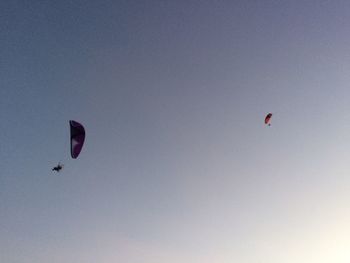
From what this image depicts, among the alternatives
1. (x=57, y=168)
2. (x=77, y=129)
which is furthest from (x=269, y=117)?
(x=57, y=168)

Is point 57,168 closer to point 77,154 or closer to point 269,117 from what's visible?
point 77,154

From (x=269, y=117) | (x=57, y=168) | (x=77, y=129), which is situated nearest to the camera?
(x=57, y=168)

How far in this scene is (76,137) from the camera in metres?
34.3

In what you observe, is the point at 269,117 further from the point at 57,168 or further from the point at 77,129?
the point at 57,168

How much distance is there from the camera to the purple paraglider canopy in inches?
1334

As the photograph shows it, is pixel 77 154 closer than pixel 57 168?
No

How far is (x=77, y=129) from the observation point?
34.0 metres

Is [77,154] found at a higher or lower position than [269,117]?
lower

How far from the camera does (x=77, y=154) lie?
3403 centimetres

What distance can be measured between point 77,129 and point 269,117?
24724 millimetres

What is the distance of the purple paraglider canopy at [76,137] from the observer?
33875 millimetres

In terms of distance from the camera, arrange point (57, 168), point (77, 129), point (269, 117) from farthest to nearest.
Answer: point (269, 117)
point (77, 129)
point (57, 168)

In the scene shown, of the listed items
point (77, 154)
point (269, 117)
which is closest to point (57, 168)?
point (77, 154)

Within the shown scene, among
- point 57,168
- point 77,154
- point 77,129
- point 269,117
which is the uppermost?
point 269,117
